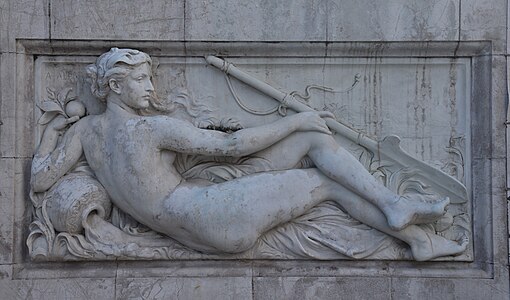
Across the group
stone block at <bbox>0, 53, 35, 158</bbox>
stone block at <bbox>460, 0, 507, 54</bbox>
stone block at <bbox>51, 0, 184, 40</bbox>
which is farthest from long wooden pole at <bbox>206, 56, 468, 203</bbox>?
stone block at <bbox>0, 53, 35, 158</bbox>

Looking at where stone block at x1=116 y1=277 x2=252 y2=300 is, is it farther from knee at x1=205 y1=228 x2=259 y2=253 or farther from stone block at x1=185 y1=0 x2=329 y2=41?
stone block at x1=185 y1=0 x2=329 y2=41

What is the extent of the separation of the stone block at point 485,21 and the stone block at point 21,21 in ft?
10.9

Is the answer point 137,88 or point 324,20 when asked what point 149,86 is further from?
point 324,20

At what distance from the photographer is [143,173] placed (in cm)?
657

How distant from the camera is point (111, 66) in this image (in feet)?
21.9

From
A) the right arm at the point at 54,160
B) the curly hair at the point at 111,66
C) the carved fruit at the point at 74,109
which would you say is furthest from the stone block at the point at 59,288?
the curly hair at the point at 111,66

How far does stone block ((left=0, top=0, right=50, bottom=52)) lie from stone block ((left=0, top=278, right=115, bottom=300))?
1840mm

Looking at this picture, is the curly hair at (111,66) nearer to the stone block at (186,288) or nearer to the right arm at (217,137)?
the right arm at (217,137)

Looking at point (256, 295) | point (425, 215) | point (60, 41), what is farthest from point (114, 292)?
point (425, 215)

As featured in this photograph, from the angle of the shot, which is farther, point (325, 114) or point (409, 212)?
point (325, 114)

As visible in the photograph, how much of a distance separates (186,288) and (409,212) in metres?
1.81

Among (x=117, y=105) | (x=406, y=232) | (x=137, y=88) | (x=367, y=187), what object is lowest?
(x=406, y=232)

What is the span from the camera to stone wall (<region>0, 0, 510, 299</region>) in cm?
676

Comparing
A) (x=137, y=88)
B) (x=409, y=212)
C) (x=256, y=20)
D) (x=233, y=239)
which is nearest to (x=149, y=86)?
(x=137, y=88)
